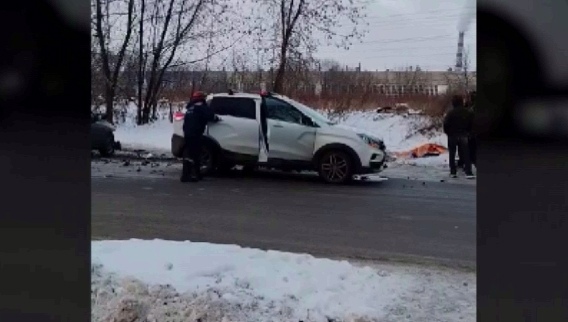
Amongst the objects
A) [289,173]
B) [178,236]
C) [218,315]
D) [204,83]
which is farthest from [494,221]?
[204,83]

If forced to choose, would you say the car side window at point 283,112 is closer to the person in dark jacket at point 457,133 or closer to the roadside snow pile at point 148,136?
the person in dark jacket at point 457,133

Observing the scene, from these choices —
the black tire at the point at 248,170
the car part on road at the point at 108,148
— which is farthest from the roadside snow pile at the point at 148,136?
the black tire at the point at 248,170

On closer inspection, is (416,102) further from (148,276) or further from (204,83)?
(148,276)

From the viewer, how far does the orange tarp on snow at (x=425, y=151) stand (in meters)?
13.4

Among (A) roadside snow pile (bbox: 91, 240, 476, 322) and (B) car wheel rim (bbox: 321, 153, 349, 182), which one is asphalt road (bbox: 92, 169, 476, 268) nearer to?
(B) car wheel rim (bbox: 321, 153, 349, 182)

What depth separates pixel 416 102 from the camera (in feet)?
43.1

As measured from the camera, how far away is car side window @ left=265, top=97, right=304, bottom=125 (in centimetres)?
994

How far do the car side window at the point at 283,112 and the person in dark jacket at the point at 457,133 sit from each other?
2343 millimetres

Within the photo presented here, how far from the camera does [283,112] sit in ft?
32.8

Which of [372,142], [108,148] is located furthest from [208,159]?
[108,148]

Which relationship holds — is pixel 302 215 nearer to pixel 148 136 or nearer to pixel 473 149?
pixel 473 149

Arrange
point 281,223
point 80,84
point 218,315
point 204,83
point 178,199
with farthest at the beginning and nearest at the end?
point 204,83 → point 178,199 → point 281,223 → point 218,315 → point 80,84

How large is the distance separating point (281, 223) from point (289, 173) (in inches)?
161

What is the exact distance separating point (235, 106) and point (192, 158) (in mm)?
969
